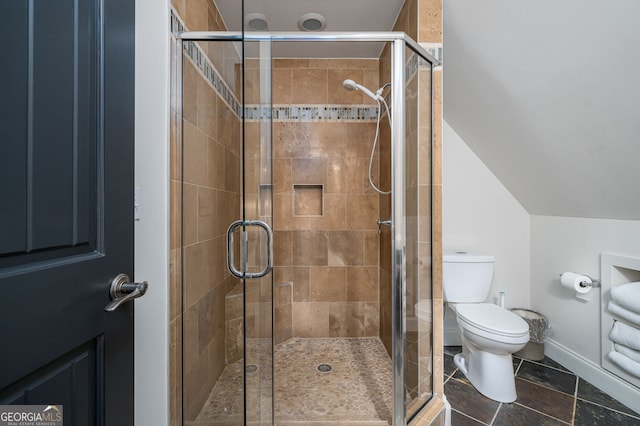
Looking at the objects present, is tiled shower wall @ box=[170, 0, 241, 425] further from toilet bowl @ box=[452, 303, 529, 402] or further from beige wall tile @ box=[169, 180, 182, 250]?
toilet bowl @ box=[452, 303, 529, 402]

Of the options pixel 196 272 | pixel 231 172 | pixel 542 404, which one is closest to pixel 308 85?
pixel 231 172

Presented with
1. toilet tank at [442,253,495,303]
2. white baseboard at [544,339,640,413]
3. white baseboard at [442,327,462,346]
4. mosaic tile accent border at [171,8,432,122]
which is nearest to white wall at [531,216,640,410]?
white baseboard at [544,339,640,413]

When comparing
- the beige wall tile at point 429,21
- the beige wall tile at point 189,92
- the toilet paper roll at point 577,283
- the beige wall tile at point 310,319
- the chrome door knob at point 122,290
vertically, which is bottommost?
the beige wall tile at point 310,319

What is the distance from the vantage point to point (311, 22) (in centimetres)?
183

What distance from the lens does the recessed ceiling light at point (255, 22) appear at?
2.84 ft

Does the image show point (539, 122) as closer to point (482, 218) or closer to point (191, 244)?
point (482, 218)

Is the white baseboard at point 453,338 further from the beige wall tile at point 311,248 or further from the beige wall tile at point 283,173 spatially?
the beige wall tile at point 283,173

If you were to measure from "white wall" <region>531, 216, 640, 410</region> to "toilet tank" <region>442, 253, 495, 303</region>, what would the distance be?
0.48m

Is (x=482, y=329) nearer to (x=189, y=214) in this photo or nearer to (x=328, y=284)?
(x=328, y=284)

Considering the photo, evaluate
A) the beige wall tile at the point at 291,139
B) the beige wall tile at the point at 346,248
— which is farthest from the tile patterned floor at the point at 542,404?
the beige wall tile at the point at 291,139

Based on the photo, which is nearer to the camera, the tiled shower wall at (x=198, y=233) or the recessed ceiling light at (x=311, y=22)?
the tiled shower wall at (x=198, y=233)

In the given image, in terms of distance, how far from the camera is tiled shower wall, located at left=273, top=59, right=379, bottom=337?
2258 mm

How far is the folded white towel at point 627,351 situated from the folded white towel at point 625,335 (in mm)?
32

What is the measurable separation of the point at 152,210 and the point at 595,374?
264 cm
